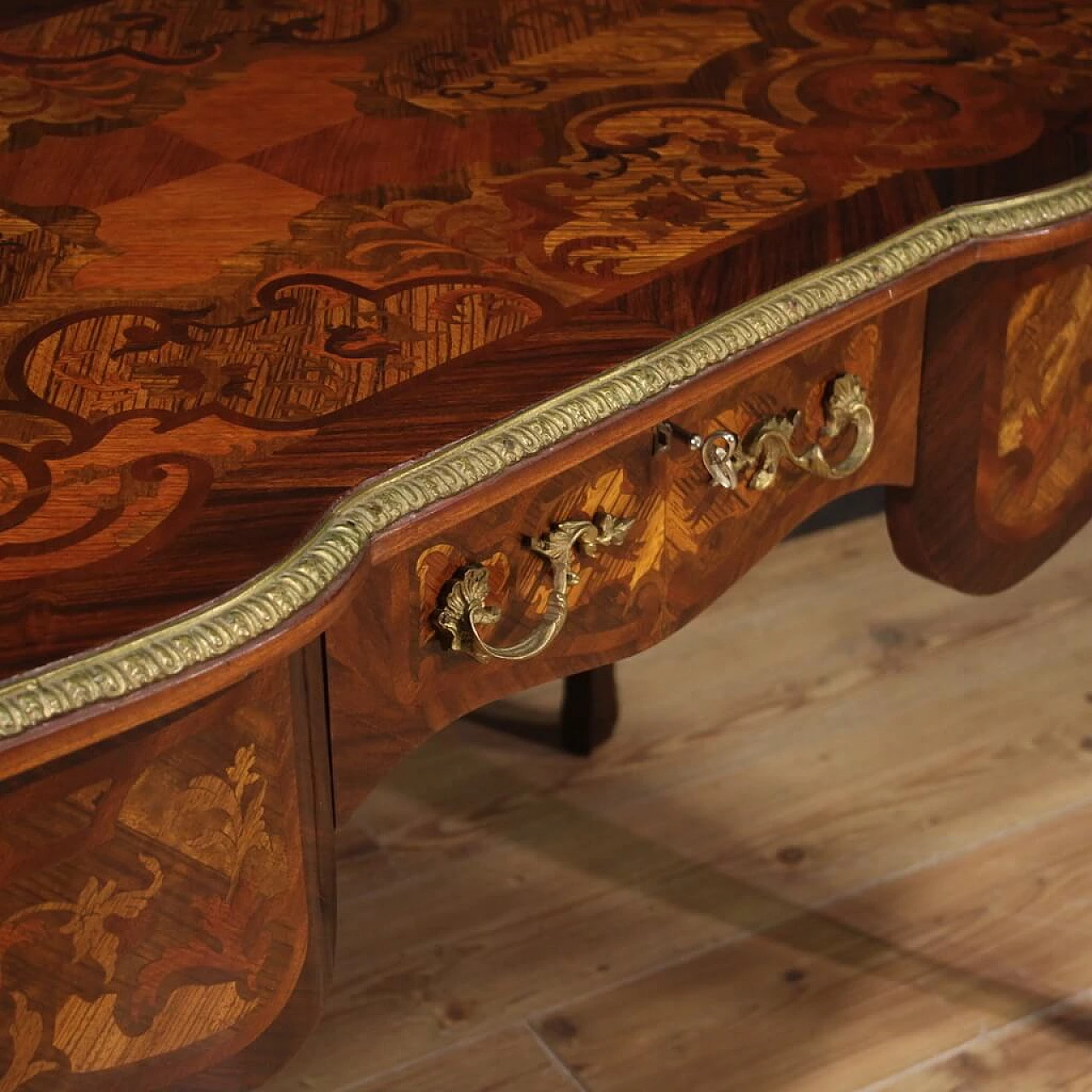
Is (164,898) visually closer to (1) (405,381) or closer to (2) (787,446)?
(1) (405,381)

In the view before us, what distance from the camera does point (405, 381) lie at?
0.74 metres

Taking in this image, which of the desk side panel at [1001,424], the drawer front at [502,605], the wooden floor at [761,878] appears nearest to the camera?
the drawer front at [502,605]

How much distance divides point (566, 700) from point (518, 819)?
124 millimetres

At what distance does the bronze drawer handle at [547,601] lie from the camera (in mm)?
762

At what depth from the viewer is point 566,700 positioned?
1621mm

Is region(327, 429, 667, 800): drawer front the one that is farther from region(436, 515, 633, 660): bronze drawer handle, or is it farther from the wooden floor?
the wooden floor

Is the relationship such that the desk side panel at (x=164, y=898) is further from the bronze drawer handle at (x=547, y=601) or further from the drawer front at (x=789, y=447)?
the drawer front at (x=789, y=447)

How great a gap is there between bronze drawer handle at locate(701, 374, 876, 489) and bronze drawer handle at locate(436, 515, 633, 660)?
0.06 metres

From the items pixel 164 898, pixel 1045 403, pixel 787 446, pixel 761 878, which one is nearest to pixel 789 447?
pixel 787 446

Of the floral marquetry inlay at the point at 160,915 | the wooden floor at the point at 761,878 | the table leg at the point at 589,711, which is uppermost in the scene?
the floral marquetry inlay at the point at 160,915

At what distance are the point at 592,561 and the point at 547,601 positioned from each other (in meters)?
0.03

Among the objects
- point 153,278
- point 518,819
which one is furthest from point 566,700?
point 153,278

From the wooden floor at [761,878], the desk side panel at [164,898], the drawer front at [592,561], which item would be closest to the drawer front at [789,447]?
the drawer front at [592,561]

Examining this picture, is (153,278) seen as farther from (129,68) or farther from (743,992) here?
(743,992)
